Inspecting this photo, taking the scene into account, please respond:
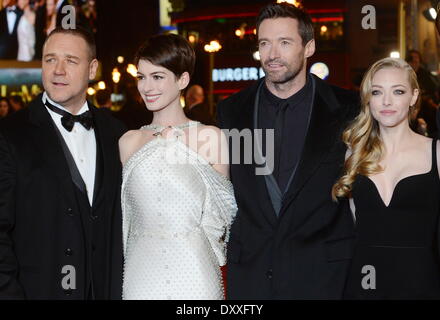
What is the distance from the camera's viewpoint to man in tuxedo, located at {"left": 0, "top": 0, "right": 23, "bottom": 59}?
2594 cm

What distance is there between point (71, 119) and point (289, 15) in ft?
4.71

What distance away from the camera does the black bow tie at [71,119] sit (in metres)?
3.89

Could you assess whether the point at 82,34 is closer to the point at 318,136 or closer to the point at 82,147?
the point at 82,147

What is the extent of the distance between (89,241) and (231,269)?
0.86 meters

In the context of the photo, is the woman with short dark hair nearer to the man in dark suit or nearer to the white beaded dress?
the white beaded dress

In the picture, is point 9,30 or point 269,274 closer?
point 269,274

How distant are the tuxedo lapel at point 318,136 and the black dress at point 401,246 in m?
0.39

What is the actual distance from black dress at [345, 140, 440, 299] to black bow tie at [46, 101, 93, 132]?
1.67 metres

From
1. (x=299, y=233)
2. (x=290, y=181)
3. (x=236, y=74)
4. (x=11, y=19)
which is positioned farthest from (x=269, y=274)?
(x=236, y=74)

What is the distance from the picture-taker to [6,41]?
85.9 ft

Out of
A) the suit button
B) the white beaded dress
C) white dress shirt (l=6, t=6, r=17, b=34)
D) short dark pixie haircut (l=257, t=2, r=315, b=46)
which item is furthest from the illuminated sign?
the suit button

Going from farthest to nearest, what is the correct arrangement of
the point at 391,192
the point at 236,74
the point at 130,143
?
the point at 236,74
the point at 130,143
the point at 391,192

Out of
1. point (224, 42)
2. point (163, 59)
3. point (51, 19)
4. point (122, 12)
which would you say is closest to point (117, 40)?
point (122, 12)
